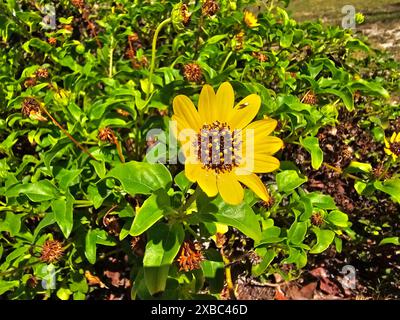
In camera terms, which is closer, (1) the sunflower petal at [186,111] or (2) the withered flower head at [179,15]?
(1) the sunflower petal at [186,111]

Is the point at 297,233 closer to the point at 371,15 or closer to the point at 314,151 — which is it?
the point at 314,151

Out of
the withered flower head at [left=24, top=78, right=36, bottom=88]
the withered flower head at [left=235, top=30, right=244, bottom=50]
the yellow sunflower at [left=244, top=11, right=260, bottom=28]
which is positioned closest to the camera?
the withered flower head at [left=24, top=78, right=36, bottom=88]

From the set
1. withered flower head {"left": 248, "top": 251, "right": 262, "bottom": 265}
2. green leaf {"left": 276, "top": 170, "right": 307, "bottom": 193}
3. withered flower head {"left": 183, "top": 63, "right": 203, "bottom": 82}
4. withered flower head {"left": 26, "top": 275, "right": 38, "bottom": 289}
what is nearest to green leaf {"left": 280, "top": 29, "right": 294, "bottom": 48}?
withered flower head {"left": 183, "top": 63, "right": 203, "bottom": 82}

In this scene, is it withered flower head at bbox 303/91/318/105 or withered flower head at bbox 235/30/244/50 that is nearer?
withered flower head at bbox 303/91/318/105

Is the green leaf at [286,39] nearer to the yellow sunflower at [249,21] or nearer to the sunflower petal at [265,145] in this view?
the yellow sunflower at [249,21]

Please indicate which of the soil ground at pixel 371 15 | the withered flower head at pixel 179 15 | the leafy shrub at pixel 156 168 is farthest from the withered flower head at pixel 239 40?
the soil ground at pixel 371 15

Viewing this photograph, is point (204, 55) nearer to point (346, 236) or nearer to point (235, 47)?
point (235, 47)

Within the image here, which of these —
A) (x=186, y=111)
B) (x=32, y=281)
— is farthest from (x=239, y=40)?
(x=32, y=281)

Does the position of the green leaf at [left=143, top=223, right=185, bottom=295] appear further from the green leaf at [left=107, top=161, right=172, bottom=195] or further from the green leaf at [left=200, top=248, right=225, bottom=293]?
the green leaf at [left=200, top=248, right=225, bottom=293]
